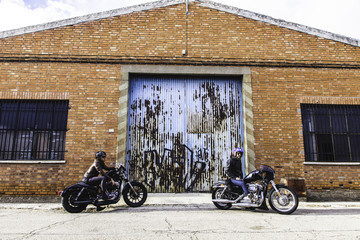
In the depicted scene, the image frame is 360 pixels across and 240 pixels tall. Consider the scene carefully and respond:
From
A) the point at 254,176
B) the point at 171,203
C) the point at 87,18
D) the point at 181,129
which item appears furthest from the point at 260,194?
the point at 87,18

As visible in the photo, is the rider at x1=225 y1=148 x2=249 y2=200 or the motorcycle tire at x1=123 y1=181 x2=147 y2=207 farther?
the motorcycle tire at x1=123 y1=181 x2=147 y2=207

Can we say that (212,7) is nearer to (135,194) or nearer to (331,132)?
(331,132)

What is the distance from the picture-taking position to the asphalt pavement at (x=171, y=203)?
709cm

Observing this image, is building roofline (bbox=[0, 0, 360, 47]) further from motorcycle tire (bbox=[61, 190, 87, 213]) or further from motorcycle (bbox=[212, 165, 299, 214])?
motorcycle tire (bbox=[61, 190, 87, 213])

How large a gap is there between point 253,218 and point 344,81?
20.7 ft

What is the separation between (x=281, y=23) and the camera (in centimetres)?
926

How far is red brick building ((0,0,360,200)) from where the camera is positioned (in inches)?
326

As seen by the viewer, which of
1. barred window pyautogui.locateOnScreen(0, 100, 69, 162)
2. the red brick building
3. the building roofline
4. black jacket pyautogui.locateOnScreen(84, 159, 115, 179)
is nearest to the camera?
black jacket pyautogui.locateOnScreen(84, 159, 115, 179)

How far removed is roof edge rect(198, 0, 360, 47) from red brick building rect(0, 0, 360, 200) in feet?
0.11

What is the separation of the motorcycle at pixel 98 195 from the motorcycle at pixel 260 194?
1.96 m

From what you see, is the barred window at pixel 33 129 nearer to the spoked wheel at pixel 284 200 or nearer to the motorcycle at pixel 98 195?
the motorcycle at pixel 98 195

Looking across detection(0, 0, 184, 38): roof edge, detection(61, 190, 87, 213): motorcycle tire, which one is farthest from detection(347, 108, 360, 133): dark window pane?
detection(61, 190, 87, 213): motorcycle tire

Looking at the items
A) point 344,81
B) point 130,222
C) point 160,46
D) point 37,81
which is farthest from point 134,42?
point 344,81

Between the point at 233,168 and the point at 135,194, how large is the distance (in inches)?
99.1
